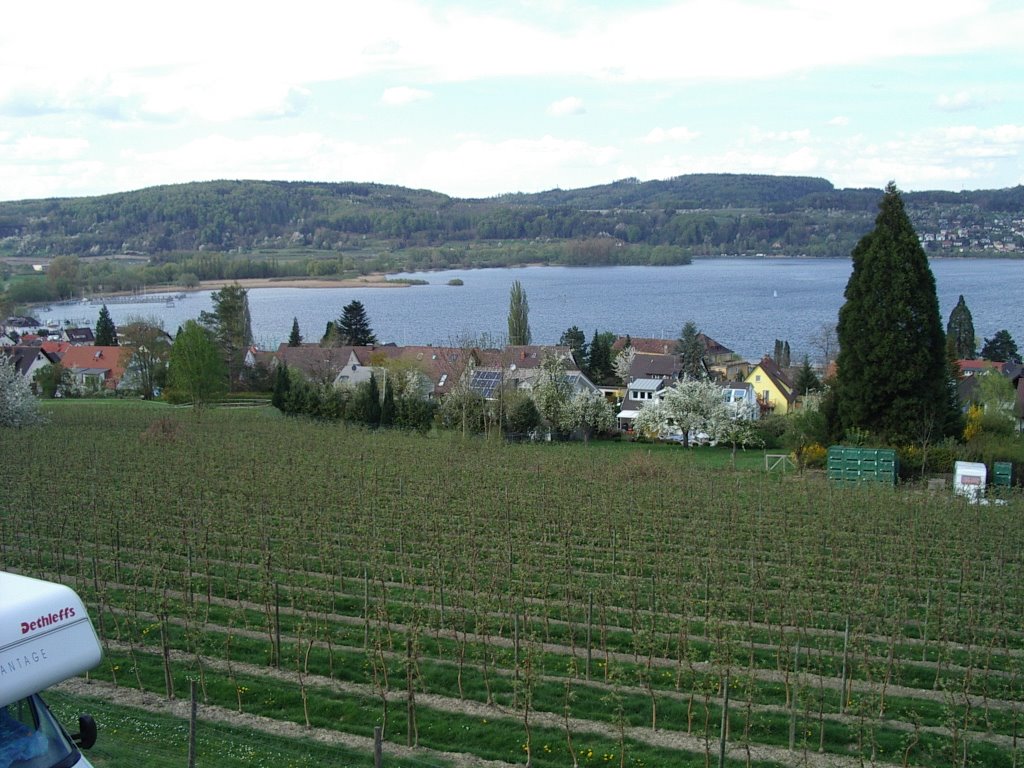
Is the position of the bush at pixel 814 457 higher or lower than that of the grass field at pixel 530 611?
lower

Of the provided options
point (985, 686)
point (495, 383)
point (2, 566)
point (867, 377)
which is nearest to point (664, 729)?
point (985, 686)

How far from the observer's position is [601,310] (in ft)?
463

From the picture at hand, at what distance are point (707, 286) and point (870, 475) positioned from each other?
161 m

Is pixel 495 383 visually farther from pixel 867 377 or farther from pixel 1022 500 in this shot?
pixel 1022 500

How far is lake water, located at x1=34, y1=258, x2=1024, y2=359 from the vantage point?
109 meters

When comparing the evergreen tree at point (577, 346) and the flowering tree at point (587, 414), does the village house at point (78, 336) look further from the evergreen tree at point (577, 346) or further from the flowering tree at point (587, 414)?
the flowering tree at point (587, 414)

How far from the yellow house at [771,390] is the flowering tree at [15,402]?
123 ft

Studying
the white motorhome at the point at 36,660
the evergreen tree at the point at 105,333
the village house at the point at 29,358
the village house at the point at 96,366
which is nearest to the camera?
the white motorhome at the point at 36,660

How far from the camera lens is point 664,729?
11938 millimetres

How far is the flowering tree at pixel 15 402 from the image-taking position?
3959 cm

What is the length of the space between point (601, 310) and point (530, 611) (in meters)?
127

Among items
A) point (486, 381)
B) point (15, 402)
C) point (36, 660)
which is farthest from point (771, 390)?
point (36, 660)

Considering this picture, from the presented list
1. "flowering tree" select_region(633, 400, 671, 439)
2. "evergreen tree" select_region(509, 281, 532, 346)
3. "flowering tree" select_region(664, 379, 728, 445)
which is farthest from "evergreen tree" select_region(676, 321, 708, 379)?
"flowering tree" select_region(664, 379, 728, 445)

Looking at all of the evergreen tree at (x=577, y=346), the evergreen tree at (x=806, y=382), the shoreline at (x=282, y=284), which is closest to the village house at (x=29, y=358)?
the evergreen tree at (x=577, y=346)
